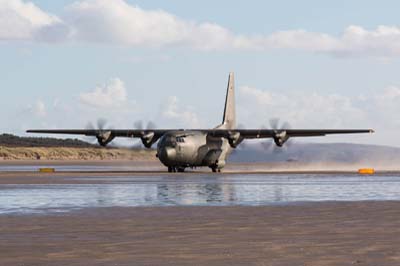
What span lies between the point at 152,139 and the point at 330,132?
15.1 m

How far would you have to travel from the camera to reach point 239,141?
70.2 m

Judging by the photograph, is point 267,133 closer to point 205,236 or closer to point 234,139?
point 234,139

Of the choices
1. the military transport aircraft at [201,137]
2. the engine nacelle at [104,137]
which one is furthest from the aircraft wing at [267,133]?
the engine nacelle at [104,137]

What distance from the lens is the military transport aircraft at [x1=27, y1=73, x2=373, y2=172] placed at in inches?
2527

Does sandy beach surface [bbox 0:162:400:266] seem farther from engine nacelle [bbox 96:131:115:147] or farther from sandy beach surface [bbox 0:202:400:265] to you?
engine nacelle [bbox 96:131:115:147]

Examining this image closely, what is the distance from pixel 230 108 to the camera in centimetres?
7594

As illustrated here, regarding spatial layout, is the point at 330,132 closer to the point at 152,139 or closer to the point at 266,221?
the point at 152,139

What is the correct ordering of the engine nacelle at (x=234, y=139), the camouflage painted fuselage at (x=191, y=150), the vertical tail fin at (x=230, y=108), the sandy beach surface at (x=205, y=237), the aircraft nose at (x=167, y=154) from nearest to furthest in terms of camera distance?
the sandy beach surface at (x=205, y=237), the aircraft nose at (x=167, y=154), the camouflage painted fuselage at (x=191, y=150), the engine nacelle at (x=234, y=139), the vertical tail fin at (x=230, y=108)

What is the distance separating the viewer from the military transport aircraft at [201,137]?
64.2 m

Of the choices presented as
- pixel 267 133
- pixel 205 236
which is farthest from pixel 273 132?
pixel 205 236

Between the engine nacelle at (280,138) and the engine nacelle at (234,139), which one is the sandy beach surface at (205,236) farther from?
the engine nacelle at (280,138)

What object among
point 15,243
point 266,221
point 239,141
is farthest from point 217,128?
point 15,243

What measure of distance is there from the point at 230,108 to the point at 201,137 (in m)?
9.49

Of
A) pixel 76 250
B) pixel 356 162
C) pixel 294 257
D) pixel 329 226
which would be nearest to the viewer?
pixel 294 257
